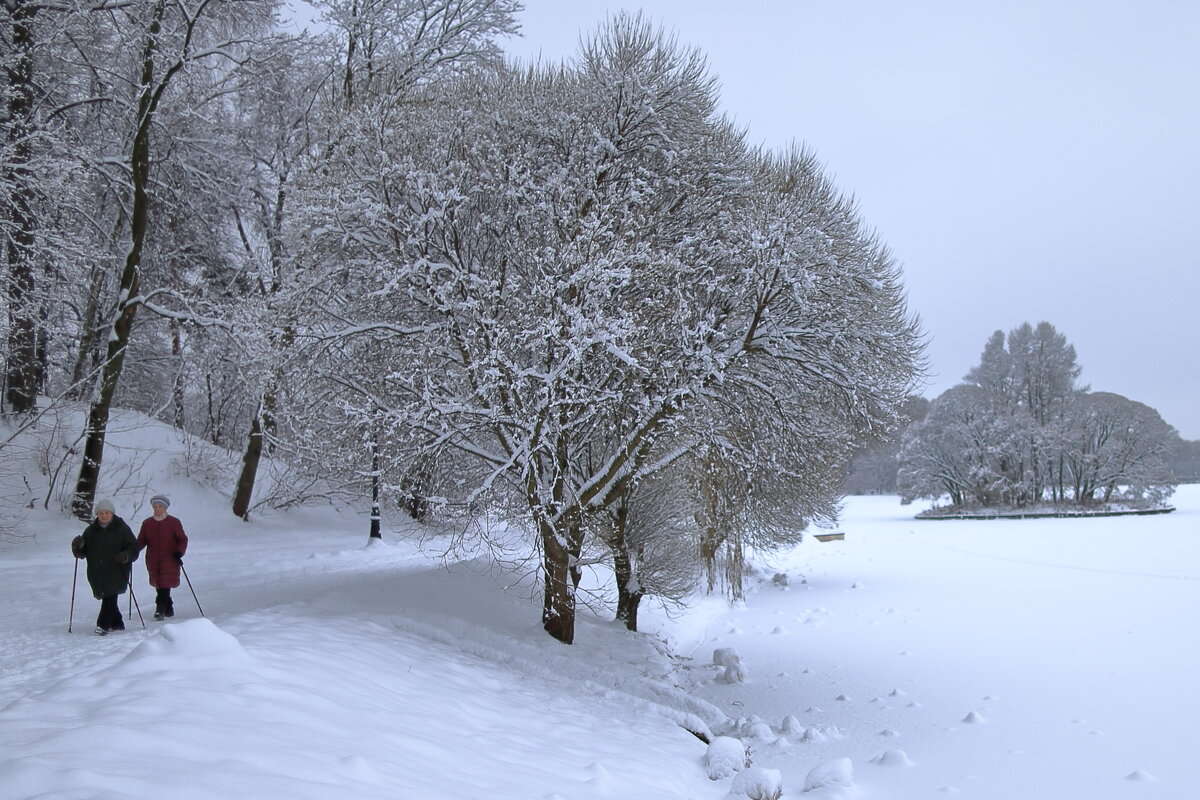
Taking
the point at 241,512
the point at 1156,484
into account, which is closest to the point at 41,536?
the point at 241,512

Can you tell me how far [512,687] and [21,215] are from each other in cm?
1022

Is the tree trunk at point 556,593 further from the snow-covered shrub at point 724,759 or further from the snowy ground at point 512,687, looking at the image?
the snow-covered shrub at point 724,759

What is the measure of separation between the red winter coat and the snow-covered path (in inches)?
284

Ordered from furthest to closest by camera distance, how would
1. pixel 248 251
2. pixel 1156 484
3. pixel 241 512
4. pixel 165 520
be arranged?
pixel 1156 484 → pixel 248 251 → pixel 241 512 → pixel 165 520

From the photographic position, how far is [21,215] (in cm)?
1090

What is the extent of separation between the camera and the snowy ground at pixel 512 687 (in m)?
4.00

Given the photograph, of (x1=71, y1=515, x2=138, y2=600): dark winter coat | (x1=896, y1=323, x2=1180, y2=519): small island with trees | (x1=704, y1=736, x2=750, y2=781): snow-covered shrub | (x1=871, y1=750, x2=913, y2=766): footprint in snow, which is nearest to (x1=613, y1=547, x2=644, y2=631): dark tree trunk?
(x1=704, y1=736, x2=750, y2=781): snow-covered shrub

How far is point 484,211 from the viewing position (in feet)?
30.7

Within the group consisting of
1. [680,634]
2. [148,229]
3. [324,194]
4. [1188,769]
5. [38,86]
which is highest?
[38,86]

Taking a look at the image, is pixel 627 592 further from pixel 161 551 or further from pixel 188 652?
pixel 188 652

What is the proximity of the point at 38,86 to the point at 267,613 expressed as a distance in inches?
439

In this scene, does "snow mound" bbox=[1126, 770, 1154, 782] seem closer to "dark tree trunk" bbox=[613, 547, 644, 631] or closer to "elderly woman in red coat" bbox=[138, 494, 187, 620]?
"dark tree trunk" bbox=[613, 547, 644, 631]

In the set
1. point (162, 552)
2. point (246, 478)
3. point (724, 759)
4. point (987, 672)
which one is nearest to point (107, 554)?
point (162, 552)

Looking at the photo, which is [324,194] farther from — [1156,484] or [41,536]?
[1156,484]
